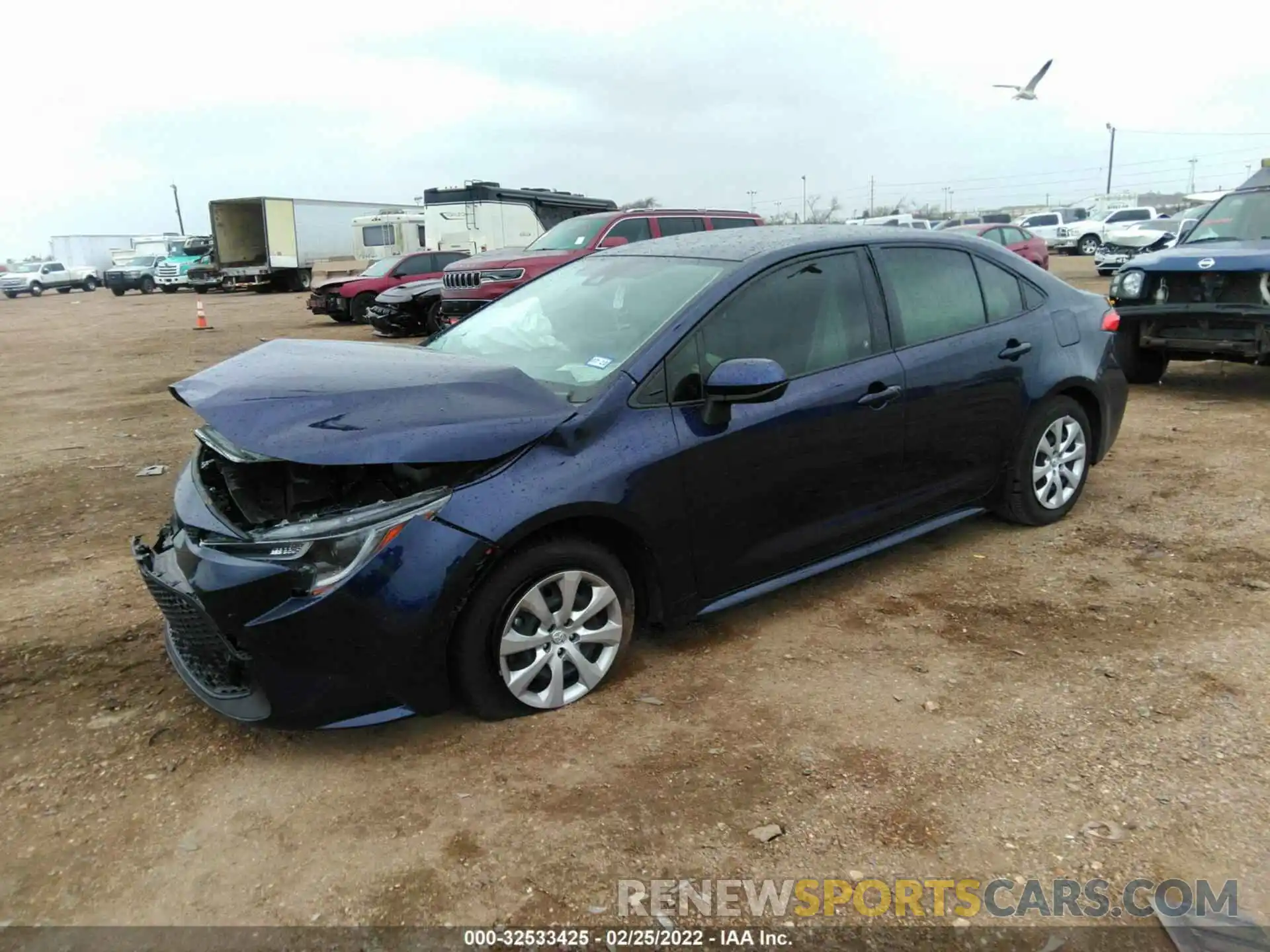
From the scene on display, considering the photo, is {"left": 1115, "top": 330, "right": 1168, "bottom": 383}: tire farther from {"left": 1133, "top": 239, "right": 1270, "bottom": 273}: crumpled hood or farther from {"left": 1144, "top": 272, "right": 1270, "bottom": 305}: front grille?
{"left": 1133, "top": 239, "right": 1270, "bottom": 273}: crumpled hood

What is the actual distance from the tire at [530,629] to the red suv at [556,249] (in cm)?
884

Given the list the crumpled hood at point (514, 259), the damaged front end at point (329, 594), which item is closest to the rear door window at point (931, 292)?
the damaged front end at point (329, 594)

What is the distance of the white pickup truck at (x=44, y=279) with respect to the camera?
4316 cm

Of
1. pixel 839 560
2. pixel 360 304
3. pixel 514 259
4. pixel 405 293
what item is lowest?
pixel 839 560

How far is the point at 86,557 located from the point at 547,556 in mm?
3091

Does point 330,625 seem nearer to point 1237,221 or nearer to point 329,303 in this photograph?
point 1237,221

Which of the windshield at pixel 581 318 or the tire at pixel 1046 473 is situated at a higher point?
the windshield at pixel 581 318

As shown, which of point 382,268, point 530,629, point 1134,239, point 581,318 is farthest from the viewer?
point 1134,239

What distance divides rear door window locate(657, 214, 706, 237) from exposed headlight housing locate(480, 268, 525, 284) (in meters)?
2.32

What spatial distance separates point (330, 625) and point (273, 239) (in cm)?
3084

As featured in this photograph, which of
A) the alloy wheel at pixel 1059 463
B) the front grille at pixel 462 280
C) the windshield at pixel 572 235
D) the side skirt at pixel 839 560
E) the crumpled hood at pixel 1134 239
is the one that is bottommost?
the side skirt at pixel 839 560

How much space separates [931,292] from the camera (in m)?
4.25

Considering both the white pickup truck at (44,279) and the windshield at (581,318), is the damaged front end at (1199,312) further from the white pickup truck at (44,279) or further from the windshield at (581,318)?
the white pickup truck at (44,279)

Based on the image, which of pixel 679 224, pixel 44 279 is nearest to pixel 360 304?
pixel 679 224
